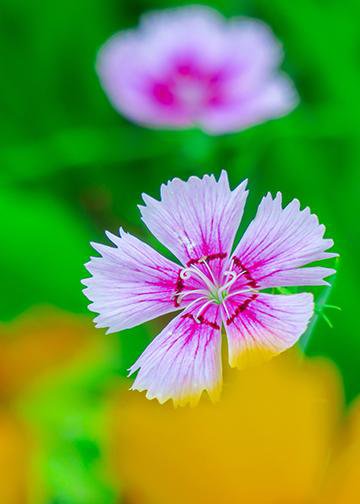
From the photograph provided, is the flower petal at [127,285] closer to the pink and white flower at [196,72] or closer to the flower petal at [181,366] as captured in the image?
the flower petal at [181,366]

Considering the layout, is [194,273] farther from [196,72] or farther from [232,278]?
[196,72]

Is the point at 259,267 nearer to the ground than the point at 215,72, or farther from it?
nearer to the ground

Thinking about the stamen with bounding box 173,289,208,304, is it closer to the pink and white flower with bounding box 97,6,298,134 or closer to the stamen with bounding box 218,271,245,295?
the stamen with bounding box 218,271,245,295

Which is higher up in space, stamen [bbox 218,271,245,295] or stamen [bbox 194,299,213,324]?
stamen [bbox 218,271,245,295]

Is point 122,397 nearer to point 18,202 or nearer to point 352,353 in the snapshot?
point 352,353

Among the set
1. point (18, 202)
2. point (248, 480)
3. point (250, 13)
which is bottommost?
point (248, 480)

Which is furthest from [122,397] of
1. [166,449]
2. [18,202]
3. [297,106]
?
[297,106]

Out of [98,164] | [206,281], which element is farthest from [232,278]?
[98,164]

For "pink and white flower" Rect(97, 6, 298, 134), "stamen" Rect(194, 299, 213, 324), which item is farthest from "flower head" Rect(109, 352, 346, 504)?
"pink and white flower" Rect(97, 6, 298, 134)
